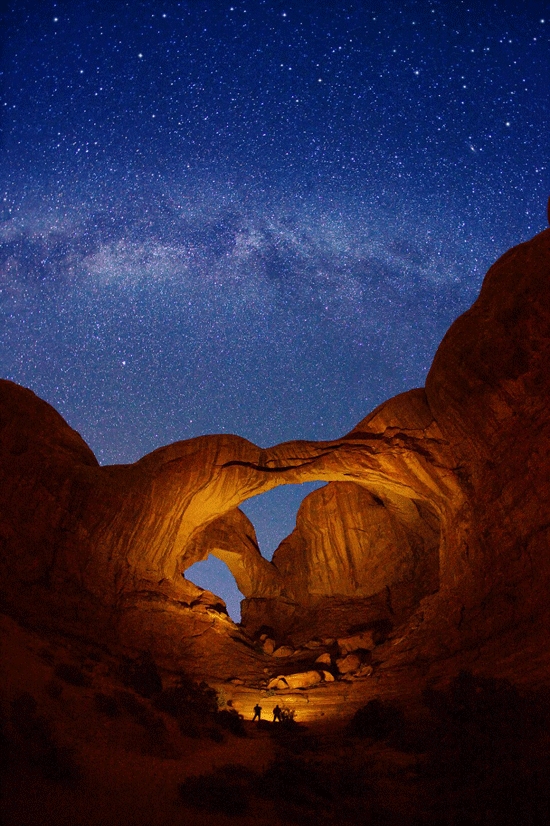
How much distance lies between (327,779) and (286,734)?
13.2 ft

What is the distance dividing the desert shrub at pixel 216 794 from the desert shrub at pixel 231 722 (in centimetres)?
439

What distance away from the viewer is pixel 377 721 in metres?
12.1

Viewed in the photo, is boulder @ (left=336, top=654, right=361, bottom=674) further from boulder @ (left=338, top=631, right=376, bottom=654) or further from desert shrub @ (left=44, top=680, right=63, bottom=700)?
desert shrub @ (left=44, top=680, right=63, bottom=700)

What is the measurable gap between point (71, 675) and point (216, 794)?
6157mm

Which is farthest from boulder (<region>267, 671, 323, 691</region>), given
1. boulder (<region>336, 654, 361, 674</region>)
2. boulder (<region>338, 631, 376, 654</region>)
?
boulder (<region>338, 631, 376, 654</region>)

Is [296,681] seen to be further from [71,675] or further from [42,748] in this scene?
[42,748]

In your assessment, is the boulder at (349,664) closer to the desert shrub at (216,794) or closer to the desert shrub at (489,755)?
the desert shrub at (489,755)

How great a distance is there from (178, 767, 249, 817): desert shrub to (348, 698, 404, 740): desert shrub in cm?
433

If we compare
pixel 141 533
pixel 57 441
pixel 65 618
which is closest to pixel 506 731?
pixel 65 618

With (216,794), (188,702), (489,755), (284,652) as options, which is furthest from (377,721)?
(284,652)

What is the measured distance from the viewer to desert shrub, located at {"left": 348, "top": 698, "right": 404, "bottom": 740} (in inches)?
453

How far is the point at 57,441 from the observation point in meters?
19.2

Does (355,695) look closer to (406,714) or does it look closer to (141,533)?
(406,714)

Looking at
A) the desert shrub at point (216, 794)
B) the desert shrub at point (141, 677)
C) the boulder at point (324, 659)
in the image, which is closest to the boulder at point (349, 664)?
the boulder at point (324, 659)
